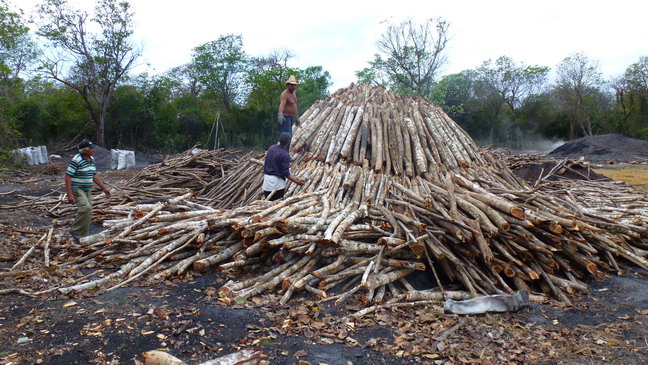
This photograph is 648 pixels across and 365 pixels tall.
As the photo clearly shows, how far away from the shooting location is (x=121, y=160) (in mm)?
17797

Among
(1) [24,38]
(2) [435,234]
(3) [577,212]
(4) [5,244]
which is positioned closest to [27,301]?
(4) [5,244]

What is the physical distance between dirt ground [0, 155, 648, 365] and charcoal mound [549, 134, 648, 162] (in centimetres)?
2344

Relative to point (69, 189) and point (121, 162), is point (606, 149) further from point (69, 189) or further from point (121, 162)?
point (69, 189)

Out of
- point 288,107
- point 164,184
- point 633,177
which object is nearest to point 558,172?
point 633,177

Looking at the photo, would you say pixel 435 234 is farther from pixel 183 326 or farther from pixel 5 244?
pixel 5 244

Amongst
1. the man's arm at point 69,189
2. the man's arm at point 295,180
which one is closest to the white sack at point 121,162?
the man's arm at point 69,189

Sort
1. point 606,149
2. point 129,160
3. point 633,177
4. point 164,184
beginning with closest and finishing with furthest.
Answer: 1. point 164,184
2. point 633,177
3. point 129,160
4. point 606,149

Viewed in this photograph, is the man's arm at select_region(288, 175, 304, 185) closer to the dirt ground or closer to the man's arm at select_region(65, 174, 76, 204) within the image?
the dirt ground

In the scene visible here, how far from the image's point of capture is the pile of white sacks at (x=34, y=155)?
17492mm

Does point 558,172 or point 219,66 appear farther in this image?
point 219,66

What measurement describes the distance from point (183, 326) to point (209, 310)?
0.41 meters

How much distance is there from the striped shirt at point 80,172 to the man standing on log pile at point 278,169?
2575 millimetres

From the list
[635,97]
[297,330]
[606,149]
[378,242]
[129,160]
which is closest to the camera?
[297,330]

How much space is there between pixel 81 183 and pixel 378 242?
4425 millimetres
